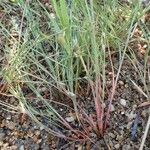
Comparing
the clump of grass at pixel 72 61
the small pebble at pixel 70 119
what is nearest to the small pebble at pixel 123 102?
the clump of grass at pixel 72 61

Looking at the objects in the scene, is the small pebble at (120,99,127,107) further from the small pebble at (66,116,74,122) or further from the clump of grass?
the small pebble at (66,116,74,122)

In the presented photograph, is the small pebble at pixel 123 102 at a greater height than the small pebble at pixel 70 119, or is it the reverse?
the small pebble at pixel 123 102

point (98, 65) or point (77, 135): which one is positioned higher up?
point (98, 65)

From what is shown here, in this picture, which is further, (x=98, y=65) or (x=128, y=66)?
(x=128, y=66)

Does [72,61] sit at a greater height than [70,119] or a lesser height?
greater

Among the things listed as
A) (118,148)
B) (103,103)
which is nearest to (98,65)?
(103,103)

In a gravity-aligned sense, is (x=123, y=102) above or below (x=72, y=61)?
below

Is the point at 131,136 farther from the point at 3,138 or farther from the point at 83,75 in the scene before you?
the point at 3,138

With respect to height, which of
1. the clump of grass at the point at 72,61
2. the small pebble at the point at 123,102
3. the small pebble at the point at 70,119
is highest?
the clump of grass at the point at 72,61

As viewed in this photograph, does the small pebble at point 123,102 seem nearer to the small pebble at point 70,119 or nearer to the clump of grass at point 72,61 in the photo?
the clump of grass at point 72,61
